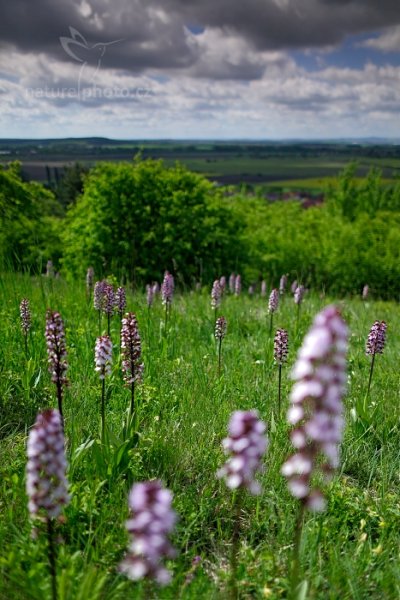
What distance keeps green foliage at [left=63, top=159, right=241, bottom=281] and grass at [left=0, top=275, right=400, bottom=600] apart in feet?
32.6

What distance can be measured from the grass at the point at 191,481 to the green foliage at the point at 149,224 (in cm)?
994

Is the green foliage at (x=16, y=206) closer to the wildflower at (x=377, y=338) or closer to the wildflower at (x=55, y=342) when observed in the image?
the wildflower at (x=377, y=338)

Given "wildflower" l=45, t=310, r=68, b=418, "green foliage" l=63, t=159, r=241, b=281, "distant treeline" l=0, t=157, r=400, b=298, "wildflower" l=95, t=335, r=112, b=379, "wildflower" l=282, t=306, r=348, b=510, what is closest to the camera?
"wildflower" l=282, t=306, r=348, b=510

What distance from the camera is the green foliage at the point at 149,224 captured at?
1617cm

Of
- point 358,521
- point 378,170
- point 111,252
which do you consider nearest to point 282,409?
point 358,521

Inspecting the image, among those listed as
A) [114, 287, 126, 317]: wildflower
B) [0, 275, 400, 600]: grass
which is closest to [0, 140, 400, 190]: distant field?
[114, 287, 126, 317]: wildflower

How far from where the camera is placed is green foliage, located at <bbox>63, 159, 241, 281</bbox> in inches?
637

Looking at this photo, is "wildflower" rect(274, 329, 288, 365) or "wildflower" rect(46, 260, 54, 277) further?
"wildflower" rect(46, 260, 54, 277)

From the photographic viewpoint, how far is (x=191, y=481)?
3736 millimetres

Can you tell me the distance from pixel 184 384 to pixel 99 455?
1747mm

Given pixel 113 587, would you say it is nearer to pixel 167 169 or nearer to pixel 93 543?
pixel 93 543

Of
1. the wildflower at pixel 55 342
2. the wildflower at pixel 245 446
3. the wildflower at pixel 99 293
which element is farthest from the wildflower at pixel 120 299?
the wildflower at pixel 245 446

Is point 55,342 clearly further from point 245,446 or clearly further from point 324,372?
point 324,372

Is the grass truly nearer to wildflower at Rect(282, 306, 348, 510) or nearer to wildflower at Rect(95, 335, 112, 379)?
wildflower at Rect(95, 335, 112, 379)
